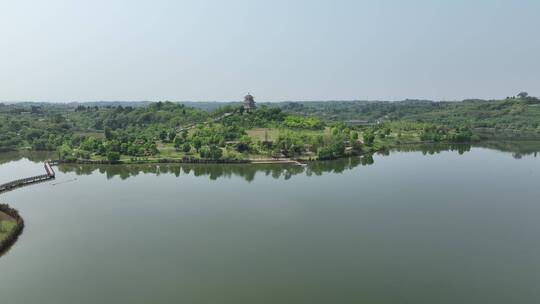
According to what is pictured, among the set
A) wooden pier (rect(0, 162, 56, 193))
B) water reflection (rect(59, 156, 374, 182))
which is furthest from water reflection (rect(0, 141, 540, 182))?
wooden pier (rect(0, 162, 56, 193))

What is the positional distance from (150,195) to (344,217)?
15231mm

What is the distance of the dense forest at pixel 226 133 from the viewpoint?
1860 inches

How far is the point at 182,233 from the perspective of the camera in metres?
21.8

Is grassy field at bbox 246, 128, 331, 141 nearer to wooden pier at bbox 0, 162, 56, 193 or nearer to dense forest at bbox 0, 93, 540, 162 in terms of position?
dense forest at bbox 0, 93, 540, 162

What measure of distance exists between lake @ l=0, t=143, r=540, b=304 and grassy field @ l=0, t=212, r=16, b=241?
2.76 ft

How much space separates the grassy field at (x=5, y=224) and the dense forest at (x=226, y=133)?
2104cm

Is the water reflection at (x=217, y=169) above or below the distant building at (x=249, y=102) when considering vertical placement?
below

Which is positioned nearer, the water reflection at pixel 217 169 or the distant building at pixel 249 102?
the water reflection at pixel 217 169

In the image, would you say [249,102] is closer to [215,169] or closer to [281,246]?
[215,169]

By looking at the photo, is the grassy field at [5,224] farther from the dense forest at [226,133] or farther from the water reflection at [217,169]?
the dense forest at [226,133]

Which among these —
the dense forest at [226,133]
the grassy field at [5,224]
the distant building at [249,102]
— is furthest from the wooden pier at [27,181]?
the distant building at [249,102]

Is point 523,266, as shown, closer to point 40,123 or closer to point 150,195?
point 150,195

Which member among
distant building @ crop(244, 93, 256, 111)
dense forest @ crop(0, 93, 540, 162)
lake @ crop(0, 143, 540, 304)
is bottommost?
lake @ crop(0, 143, 540, 304)

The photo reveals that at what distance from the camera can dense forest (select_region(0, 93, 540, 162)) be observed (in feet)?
155
